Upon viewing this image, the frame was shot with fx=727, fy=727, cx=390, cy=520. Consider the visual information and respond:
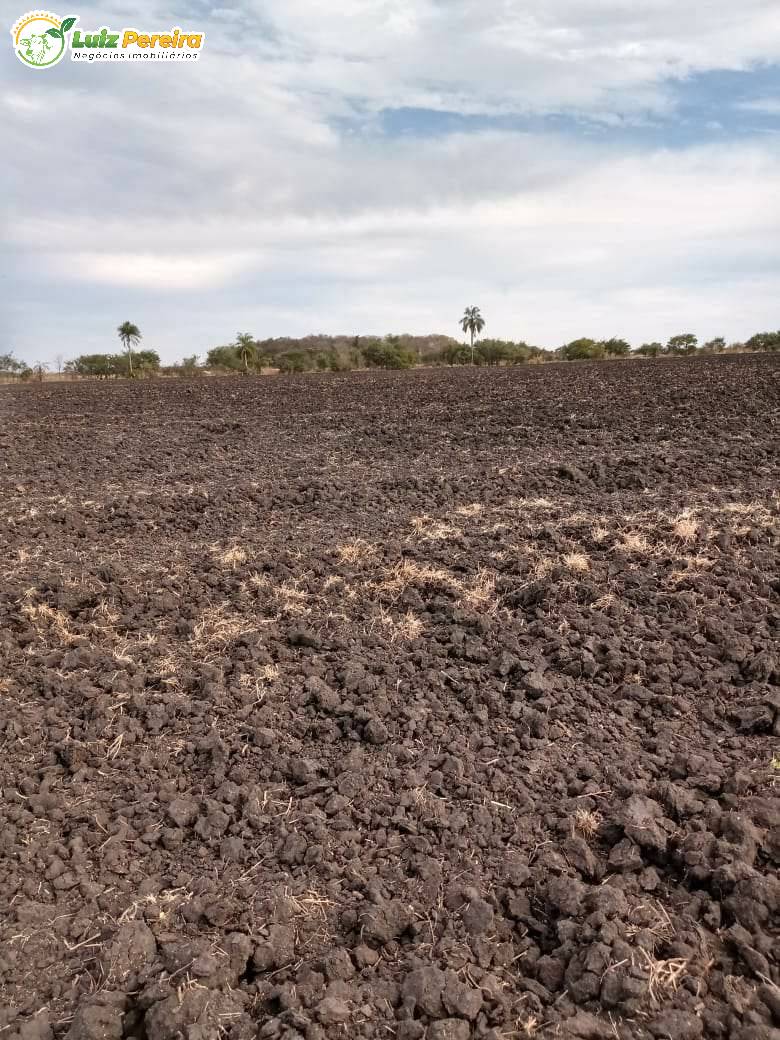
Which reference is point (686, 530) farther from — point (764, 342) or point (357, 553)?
point (764, 342)

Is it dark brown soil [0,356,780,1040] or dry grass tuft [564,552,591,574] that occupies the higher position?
dry grass tuft [564,552,591,574]

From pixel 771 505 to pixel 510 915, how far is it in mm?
6252

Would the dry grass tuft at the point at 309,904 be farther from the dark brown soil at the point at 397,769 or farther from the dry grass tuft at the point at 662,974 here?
the dry grass tuft at the point at 662,974

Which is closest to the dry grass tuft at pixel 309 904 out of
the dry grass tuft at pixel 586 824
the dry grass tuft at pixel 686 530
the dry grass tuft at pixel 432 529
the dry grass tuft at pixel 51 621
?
the dry grass tuft at pixel 586 824

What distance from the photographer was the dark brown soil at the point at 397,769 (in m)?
2.70

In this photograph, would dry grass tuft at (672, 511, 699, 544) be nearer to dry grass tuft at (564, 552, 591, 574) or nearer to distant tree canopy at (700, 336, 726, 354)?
dry grass tuft at (564, 552, 591, 574)

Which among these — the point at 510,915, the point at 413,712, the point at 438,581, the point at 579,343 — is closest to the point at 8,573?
the point at 438,581

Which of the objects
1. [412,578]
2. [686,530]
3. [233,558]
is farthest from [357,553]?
[686,530]

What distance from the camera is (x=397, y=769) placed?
158 inches

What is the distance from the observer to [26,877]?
3383mm

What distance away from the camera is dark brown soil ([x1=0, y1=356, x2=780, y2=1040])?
2.70 meters

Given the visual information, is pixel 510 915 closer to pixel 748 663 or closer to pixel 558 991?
pixel 558 991

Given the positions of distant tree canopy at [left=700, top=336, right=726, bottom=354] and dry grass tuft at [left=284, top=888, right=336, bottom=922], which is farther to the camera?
distant tree canopy at [left=700, top=336, right=726, bottom=354]

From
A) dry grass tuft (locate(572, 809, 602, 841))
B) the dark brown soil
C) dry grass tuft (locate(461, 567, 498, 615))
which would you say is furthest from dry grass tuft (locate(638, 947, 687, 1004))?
dry grass tuft (locate(461, 567, 498, 615))
